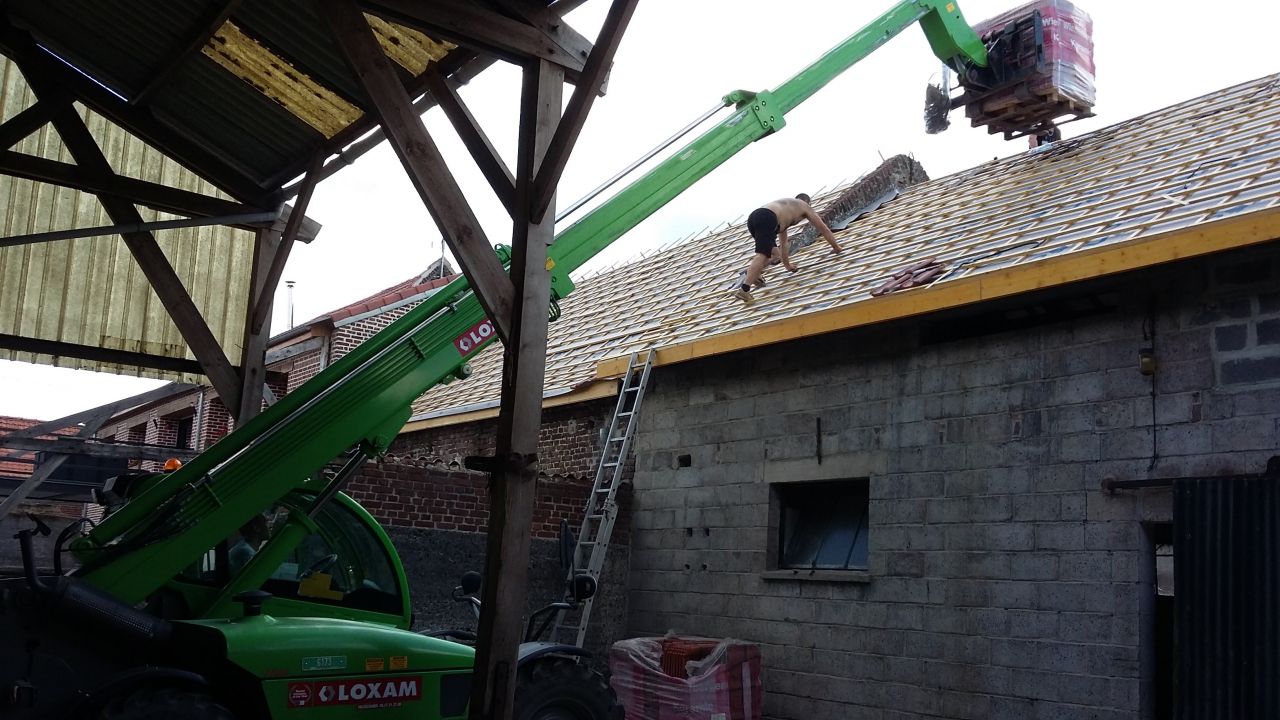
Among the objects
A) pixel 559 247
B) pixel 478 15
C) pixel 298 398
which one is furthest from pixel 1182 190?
pixel 298 398

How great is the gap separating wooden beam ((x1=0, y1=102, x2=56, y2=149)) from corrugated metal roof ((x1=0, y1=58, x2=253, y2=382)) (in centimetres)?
426

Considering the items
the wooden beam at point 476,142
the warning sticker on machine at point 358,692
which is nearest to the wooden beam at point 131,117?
the wooden beam at point 476,142

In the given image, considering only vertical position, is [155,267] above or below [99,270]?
below

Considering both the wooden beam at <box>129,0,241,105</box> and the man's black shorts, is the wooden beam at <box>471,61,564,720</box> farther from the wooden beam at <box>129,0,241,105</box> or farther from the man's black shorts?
the man's black shorts

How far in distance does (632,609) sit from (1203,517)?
6074mm

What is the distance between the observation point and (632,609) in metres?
12.0

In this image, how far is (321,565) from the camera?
6.86 meters

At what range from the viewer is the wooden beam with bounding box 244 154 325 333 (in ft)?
29.1

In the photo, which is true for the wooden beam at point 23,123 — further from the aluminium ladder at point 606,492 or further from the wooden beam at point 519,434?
the aluminium ladder at point 606,492

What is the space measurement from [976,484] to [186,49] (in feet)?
21.5

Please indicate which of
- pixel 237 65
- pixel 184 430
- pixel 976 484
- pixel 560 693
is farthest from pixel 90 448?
pixel 184 430

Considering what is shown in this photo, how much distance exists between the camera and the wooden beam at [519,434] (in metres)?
5.57

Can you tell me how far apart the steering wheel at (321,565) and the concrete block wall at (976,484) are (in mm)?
4634

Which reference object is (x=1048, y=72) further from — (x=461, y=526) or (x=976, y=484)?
(x=461, y=526)
